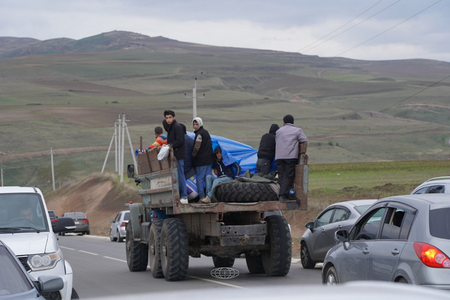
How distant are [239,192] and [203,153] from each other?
132 cm

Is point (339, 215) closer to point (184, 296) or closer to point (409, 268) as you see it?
point (409, 268)

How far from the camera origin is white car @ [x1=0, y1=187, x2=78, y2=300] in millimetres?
9484

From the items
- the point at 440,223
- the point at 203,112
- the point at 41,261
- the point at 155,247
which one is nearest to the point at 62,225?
the point at 41,261

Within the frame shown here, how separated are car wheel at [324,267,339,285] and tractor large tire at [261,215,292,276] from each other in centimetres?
391

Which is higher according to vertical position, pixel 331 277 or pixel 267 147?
pixel 267 147

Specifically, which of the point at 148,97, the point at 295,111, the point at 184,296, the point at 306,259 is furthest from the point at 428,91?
the point at 184,296

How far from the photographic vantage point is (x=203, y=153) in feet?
47.6

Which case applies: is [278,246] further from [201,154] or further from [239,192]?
[201,154]

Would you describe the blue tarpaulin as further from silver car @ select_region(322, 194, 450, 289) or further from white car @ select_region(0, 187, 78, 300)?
silver car @ select_region(322, 194, 450, 289)

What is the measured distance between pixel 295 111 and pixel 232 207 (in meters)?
118

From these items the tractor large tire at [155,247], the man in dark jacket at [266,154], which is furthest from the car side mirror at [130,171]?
the man in dark jacket at [266,154]

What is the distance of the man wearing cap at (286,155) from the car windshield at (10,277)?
7.62 m

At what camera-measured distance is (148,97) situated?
496 ft

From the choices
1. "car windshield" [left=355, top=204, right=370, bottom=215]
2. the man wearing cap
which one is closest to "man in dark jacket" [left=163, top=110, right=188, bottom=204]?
the man wearing cap
